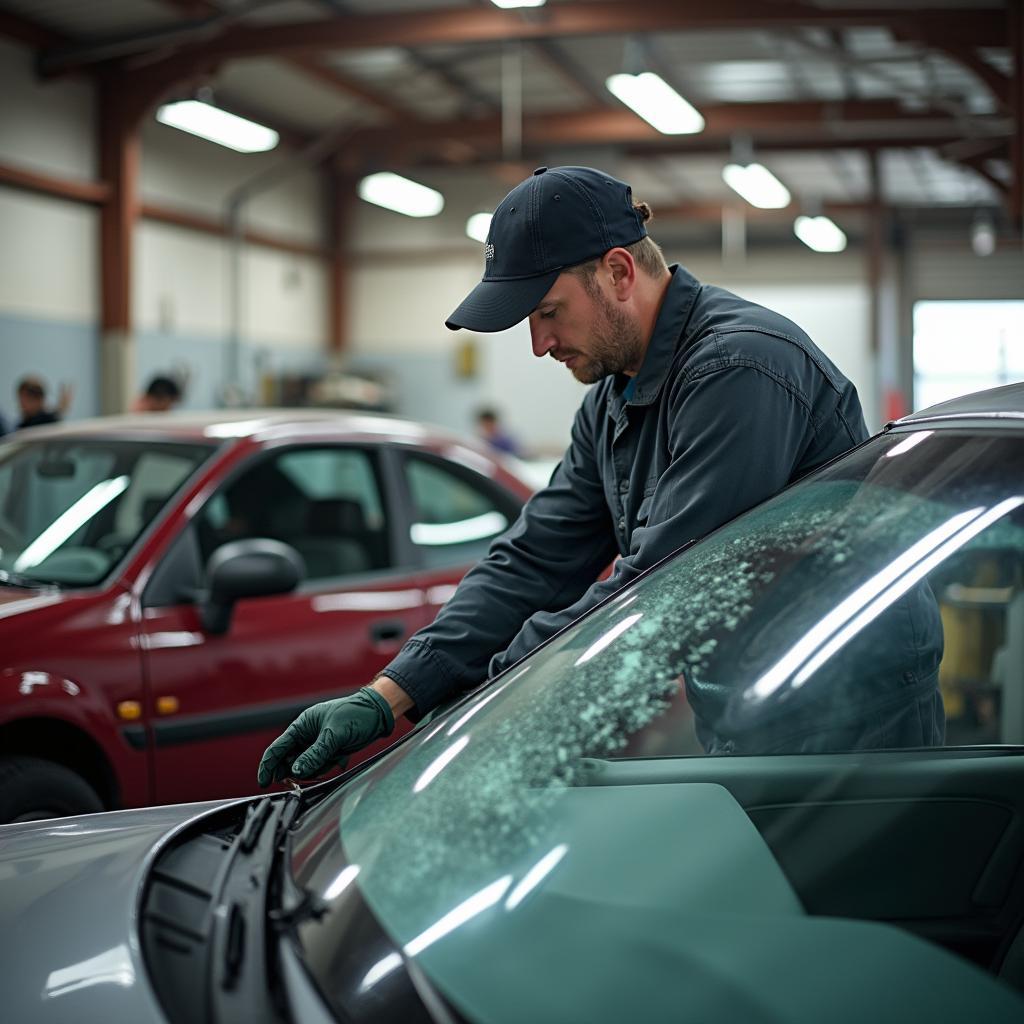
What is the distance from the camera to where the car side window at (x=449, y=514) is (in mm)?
4074

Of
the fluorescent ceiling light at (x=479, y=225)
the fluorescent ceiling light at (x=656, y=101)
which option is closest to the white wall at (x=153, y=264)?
the fluorescent ceiling light at (x=479, y=225)

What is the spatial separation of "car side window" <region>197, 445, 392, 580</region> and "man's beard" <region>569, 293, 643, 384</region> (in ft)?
6.63

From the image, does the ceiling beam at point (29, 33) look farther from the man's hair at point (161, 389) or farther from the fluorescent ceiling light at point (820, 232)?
the fluorescent ceiling light at point (820, 232)

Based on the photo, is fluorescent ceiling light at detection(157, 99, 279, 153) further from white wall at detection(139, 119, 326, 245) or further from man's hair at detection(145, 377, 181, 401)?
man's hair at detection(145, 377, 181, 401)

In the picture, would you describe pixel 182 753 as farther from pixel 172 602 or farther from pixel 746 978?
pixel 746 978

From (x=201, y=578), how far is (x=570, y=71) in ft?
35.2

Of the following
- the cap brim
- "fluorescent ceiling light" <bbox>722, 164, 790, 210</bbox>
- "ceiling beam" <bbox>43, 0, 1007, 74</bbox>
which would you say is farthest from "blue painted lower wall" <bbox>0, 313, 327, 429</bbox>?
the cap brim

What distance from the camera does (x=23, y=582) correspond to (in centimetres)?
338

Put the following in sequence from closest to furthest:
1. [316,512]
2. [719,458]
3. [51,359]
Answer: [719,458] < [316,512] < [51,359]

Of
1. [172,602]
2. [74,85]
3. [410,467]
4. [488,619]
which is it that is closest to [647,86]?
[74,85]

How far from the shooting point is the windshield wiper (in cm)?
336

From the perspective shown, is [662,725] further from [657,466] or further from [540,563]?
[540,563]

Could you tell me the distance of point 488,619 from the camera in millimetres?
2146

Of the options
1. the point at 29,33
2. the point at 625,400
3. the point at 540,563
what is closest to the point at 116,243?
the point at 29,33
